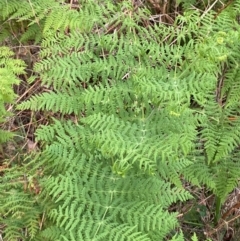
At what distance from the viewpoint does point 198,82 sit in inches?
94.3

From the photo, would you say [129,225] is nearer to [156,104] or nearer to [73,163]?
[73,163]

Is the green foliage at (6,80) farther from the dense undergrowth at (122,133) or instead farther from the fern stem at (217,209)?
the fern stem at (217,209)

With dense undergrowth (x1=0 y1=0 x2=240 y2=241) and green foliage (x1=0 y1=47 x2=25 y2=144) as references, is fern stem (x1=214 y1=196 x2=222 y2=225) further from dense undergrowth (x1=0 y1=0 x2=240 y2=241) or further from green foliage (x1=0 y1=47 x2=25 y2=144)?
green foliage (x1=0 y1=47 x2=25 y2=144)

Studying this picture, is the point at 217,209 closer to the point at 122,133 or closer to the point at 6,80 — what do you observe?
the point at 122,133

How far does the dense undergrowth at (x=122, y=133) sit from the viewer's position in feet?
7.56

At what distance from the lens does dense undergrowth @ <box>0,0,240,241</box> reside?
7.56ft

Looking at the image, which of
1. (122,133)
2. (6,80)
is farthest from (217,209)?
(6,80)

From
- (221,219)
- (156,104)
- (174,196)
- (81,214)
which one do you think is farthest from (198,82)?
(221,219)

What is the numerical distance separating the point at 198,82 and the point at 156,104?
0.84ft

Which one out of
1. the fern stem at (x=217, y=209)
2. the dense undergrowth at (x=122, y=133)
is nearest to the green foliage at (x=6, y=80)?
the dense undergrowth at (x=122, y=133)

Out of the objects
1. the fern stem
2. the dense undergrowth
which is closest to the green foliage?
the dense undergrowth

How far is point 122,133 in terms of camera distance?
7.68 ft

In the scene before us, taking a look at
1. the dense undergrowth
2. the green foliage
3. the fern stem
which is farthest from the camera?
the fern stem

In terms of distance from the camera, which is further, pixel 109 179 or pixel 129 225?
pixel 109 179
